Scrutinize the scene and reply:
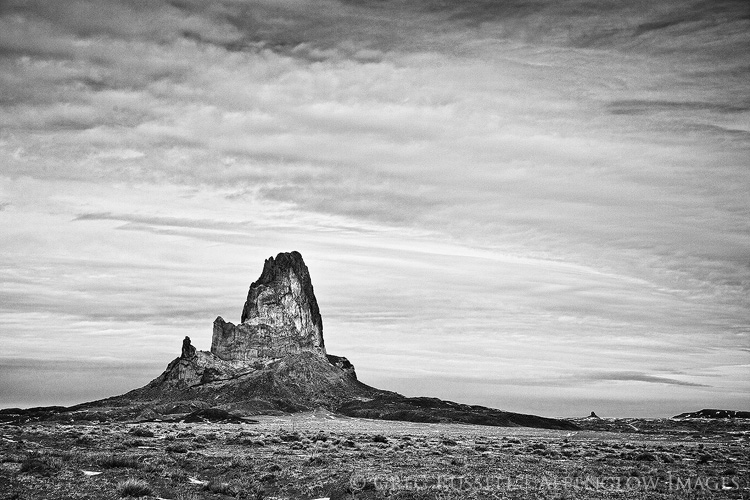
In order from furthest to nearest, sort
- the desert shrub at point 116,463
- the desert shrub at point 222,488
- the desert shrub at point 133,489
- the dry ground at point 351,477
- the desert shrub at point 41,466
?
the desert shrub at point 116,463 → the desert shrub at point 41,466 → the desert shrub at point 222,488 → the dry ground at point 351,477 → the desert shrub at point 133,489

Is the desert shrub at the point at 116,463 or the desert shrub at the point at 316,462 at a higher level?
the desert shrub at the point at 316,462

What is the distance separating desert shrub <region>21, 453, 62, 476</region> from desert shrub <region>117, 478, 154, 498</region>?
5.60 meters

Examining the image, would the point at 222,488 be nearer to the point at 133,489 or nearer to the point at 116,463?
the point at 133,489

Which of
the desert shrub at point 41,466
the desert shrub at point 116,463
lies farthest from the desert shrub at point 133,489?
the desert shrub at point 116,463

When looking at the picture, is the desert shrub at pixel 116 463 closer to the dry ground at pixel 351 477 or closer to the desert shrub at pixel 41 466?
the dry ground at pixel 351 477

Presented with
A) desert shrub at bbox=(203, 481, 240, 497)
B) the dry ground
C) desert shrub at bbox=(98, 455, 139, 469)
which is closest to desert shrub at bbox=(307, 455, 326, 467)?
the dry ground

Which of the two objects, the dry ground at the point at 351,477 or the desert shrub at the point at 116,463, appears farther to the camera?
the desert shrub at the point at 116,463

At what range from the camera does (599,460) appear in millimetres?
45500

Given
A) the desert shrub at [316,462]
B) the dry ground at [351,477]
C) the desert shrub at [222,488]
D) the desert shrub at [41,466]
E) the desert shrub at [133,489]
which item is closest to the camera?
the desert shrub at [133,489]

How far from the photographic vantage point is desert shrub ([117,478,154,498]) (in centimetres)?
2495

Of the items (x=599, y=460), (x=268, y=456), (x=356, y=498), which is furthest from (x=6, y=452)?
(x=599, y=460)

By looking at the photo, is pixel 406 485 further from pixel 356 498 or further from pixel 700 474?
pixel 700 474

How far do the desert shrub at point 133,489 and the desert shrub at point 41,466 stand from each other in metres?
5.60

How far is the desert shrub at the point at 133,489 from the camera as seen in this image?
25.0 meters
